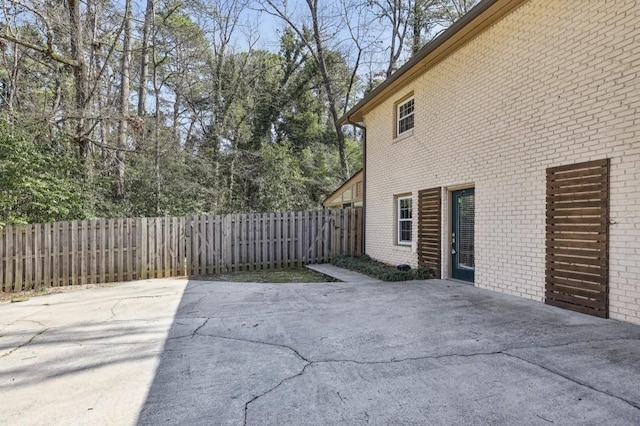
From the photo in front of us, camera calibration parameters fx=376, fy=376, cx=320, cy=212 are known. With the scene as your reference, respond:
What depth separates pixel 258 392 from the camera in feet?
9.46

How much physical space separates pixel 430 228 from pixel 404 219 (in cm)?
153

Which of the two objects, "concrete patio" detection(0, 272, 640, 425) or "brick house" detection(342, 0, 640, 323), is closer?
"concrete patio" detection(0, 272, 640, 425)

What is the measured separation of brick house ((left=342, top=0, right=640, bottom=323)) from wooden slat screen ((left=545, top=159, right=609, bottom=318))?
0.01 metres

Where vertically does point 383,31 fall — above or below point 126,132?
above

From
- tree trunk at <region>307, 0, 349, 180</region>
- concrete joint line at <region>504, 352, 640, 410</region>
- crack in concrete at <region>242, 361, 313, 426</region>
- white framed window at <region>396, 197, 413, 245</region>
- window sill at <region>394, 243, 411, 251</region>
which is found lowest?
crack in concrete at <region>242, 361, 313, 426</region>

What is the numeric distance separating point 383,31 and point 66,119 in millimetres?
17311

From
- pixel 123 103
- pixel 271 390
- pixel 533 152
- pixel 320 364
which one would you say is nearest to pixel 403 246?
pixel 533 152

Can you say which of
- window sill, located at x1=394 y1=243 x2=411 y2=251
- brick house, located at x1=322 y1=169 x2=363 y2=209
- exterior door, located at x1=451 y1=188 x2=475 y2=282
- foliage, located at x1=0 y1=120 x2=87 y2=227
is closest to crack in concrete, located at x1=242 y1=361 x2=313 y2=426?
exterior door, located at x1=451 y1=188 x2=475 y2=282

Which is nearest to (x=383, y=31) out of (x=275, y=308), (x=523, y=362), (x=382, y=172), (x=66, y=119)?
(x=382, y=172)

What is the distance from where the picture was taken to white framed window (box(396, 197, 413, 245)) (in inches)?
392

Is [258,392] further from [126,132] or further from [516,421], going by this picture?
[126,132]

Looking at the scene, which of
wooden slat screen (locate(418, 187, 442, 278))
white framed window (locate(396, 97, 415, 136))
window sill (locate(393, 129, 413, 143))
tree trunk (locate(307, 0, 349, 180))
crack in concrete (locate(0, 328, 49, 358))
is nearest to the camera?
crack in concrete (locate(0, 328, 49, 358))

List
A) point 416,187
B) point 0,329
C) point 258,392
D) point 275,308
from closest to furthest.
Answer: point 258,392 < point 0,329 < point 275,308 < point 416,187

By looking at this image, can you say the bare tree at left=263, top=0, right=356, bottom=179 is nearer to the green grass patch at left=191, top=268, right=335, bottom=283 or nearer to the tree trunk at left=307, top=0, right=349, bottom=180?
the tree trunk at left=307, top=0, right=349, bottom=180
